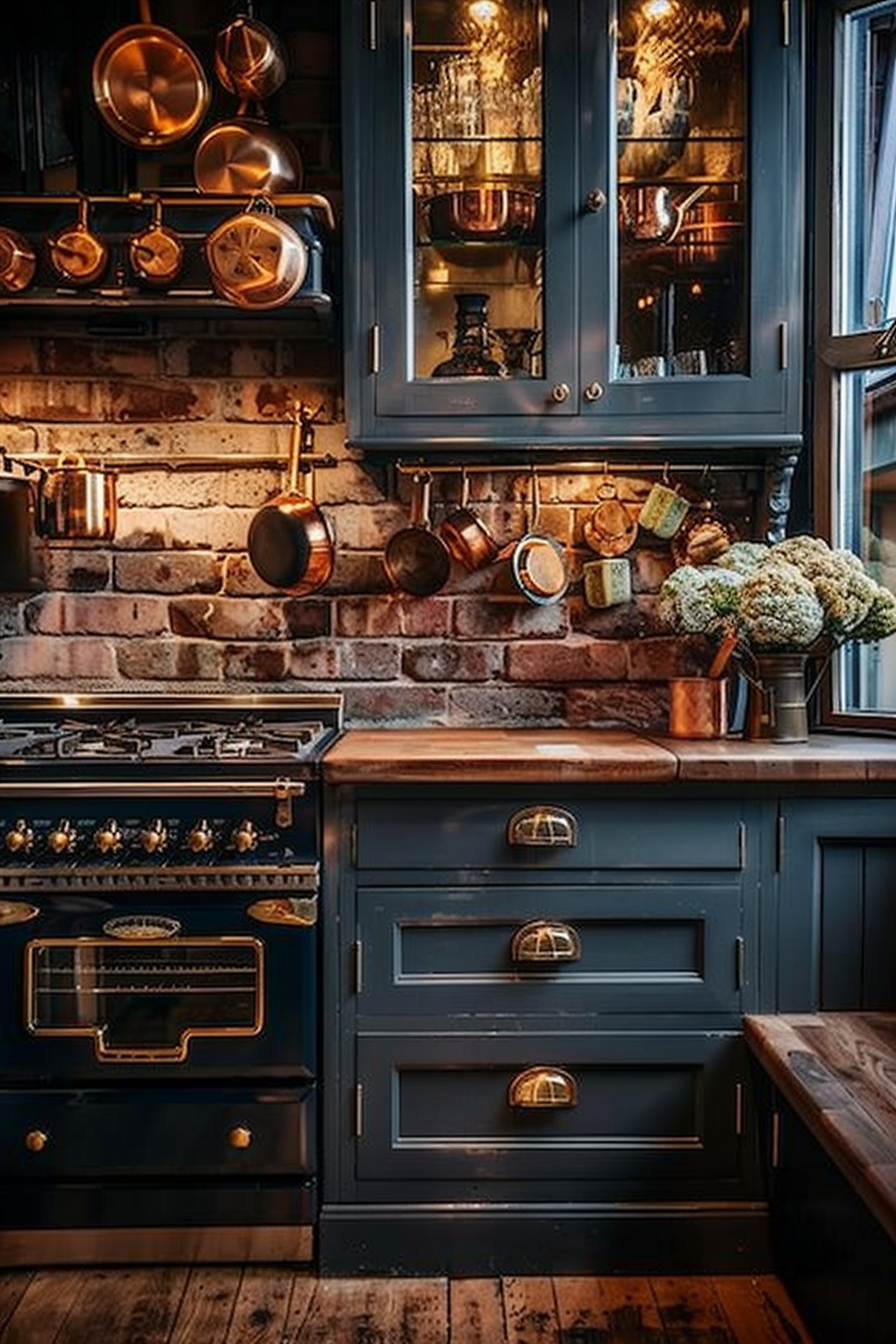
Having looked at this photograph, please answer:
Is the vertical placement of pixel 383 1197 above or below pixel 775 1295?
above

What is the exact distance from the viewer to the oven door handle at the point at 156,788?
1.82 metres

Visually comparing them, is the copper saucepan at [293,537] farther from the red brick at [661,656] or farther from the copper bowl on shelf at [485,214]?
the red brick at [661,656]

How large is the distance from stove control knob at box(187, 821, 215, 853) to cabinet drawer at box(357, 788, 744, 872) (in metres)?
0.24

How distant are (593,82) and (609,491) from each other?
29.9 inches

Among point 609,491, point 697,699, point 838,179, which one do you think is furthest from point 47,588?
point 838,179

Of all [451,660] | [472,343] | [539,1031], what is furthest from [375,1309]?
[472,343]

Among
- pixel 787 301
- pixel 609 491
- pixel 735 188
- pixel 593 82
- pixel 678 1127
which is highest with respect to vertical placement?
pixel 593 82

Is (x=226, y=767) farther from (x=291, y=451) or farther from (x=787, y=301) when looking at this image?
(x=787, y=301)

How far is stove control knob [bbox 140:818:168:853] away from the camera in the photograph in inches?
71.0

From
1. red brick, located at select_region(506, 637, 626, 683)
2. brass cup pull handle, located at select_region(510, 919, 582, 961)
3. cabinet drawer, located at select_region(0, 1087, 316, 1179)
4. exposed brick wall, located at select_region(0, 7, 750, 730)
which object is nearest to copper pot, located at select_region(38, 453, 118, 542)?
exposed brick wall, located at select_region(0, 7, 750, 730)

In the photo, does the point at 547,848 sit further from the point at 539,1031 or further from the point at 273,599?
the point at 273,599

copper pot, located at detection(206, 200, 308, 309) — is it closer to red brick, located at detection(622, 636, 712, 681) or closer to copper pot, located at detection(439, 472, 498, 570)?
copper pot, located at detection(439, 472, 498, 570)

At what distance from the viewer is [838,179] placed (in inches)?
88.8

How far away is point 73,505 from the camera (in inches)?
88.6
